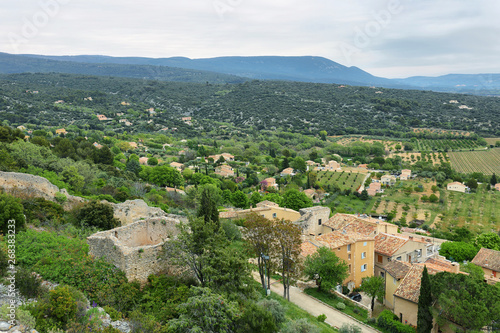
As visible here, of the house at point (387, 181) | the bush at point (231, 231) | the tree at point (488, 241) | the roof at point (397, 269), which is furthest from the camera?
the house at point (387, 181)

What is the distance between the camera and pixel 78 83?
142875 mm

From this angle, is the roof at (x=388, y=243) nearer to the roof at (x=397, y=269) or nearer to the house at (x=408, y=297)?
the roof at (x=397, y=269)

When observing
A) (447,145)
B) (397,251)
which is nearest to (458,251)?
(397,251)

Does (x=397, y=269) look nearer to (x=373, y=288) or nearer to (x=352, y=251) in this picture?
(x=373, y=288)

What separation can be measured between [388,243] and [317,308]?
1060 cm

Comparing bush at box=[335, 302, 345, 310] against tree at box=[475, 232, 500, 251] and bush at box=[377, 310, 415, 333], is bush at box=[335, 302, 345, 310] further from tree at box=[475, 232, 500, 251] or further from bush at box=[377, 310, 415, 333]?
tree at box=[475, 232, 500, 251]

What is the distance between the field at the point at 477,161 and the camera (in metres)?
79.8

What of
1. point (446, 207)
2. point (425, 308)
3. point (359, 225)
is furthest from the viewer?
point (446, 207)

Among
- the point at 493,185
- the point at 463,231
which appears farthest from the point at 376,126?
the point at 463,231

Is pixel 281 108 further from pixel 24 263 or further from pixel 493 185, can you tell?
pixel 24 263

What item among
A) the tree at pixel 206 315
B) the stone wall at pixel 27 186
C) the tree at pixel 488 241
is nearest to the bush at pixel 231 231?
the stone wall at pixel 27 186

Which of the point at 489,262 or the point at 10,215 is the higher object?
the point at 10,215

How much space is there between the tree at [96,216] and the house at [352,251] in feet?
39.1

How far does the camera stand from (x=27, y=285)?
9.91 meters
